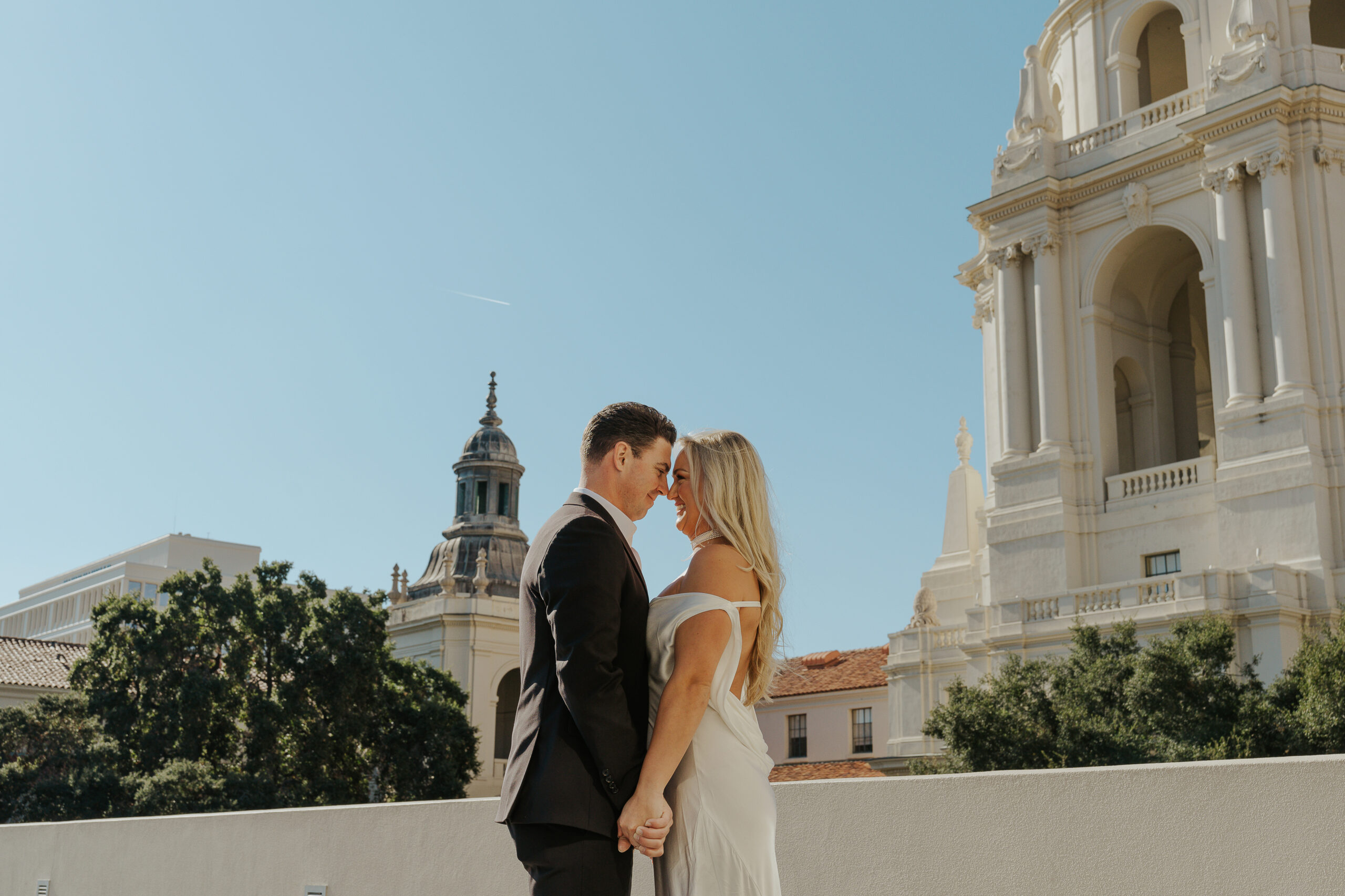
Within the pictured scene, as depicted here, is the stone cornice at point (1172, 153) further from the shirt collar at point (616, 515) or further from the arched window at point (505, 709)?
the arched window at point (505, 709)

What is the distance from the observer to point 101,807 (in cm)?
3791

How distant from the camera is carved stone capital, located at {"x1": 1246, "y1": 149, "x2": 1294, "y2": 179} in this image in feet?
101

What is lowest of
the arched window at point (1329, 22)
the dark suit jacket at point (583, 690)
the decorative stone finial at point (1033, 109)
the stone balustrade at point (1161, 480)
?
the dark suit jacket at point (583, 690)

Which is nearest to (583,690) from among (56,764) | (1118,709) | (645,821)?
(645,821)

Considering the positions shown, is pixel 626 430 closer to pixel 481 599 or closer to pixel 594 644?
pixel 594 644

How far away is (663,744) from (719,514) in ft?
2.52

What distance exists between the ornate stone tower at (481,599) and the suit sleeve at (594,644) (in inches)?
1838

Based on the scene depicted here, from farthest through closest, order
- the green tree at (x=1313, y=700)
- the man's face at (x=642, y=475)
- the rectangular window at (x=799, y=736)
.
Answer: the rectangular window at (x=799, y=736)
the green tree at (x=1313, y=700)
the man's face at (x=642, y=475)

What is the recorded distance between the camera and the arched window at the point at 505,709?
5909cm

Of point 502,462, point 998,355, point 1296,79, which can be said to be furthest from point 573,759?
point 502,462

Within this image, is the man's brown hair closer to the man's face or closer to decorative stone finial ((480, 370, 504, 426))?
the man's face

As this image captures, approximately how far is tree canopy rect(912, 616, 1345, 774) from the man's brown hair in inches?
739

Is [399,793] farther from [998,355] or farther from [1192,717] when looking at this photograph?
[1192,717]

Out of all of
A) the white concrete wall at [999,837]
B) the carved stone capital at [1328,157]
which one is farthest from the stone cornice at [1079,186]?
the white concrete wall at [999,837]
